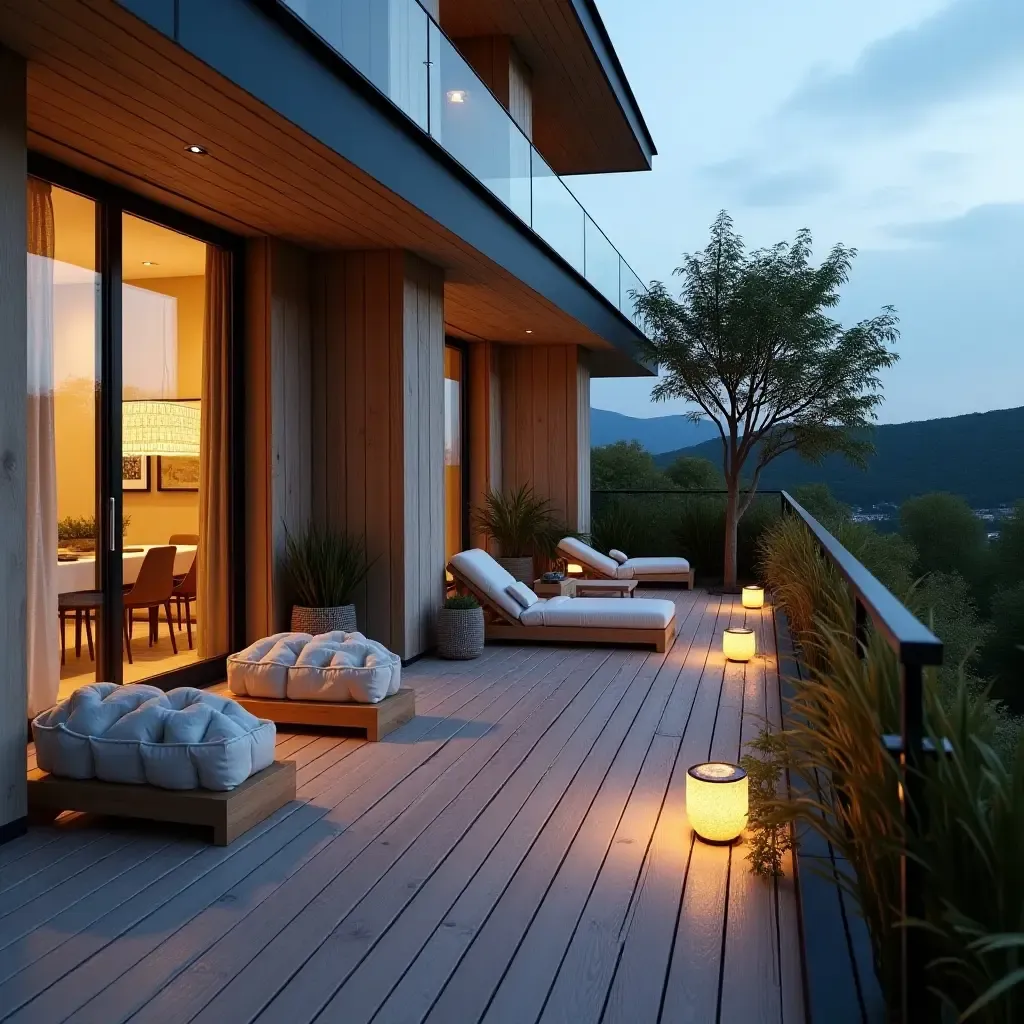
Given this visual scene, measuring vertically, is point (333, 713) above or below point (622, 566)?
below

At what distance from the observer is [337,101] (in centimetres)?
484

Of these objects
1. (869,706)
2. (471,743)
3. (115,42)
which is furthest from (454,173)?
(869,706)

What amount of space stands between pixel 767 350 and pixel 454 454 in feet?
13.0

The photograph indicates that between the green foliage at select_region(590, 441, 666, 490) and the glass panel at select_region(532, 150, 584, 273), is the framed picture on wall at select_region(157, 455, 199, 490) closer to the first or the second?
the glass panel at select_region(532, 150, 584, 273)

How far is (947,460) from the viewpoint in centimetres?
3139

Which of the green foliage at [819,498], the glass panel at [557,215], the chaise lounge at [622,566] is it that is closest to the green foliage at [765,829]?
the glass panel at [557,215]

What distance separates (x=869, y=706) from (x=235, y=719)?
2.52m

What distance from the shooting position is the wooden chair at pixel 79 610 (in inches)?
201

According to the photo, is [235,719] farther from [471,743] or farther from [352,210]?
[352,210]

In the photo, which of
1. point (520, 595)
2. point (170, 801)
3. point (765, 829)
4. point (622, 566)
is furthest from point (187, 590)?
point (622, 566)

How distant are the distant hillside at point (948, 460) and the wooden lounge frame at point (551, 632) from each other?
21.0 meters

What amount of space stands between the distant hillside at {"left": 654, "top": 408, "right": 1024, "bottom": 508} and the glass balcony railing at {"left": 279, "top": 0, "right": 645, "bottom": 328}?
20.3m

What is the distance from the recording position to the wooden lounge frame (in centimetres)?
781

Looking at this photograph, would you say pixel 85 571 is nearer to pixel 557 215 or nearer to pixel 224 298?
pixel 224 298
